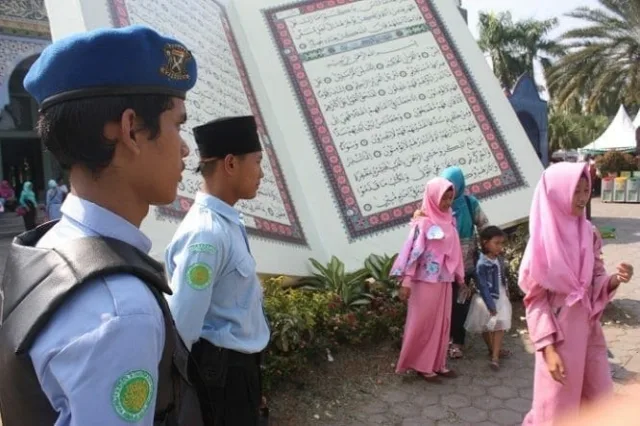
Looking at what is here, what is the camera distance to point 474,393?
3.05 metres

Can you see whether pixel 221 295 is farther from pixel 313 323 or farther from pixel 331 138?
pixel 331 138

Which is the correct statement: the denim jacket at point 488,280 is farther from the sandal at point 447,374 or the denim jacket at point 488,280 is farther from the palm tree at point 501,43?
the palm tree at point 501,43

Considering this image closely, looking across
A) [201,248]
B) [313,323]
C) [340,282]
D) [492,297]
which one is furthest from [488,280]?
[201,248]

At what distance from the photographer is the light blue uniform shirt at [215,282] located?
1512mm

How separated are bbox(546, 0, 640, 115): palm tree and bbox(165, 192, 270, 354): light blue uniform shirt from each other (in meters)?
19.1

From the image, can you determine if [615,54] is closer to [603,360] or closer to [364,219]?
[364,219]

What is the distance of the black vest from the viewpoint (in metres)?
0.66

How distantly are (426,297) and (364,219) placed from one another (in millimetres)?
1376

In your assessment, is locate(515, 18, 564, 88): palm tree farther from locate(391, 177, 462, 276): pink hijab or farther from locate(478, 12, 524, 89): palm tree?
locate(391, 177, 462, 276): pink hijab

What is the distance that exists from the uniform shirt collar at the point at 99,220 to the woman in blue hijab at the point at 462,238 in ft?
9.58

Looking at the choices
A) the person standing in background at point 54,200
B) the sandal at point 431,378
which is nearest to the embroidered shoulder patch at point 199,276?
the sandal at point 431,378

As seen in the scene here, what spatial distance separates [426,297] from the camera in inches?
126

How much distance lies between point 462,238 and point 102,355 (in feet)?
10.4

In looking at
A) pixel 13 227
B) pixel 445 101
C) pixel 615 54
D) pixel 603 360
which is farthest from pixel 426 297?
pixel 615 54
